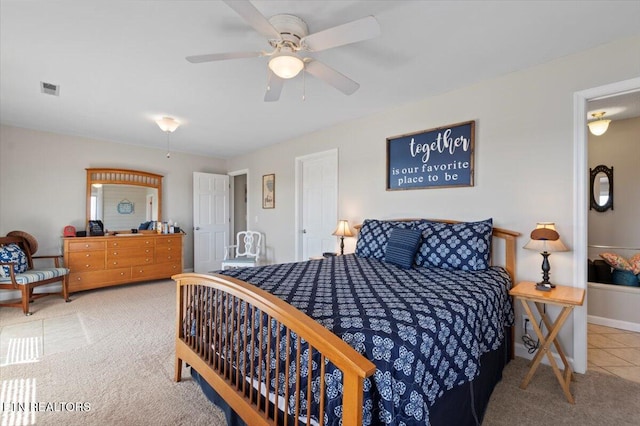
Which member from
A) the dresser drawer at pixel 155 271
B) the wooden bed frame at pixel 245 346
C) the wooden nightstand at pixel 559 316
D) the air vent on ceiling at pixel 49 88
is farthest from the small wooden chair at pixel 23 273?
the wooden nightstand at pixel 559 316

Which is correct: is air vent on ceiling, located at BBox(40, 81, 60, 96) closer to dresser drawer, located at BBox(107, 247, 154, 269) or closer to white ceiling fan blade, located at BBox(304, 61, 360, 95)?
dresser drawer, located at BBox(107, 247, 154, 269)

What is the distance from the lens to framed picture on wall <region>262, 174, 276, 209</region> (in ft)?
17.0

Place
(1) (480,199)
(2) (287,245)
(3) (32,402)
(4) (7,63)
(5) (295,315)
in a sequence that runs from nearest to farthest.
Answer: (5) (295,315) → (3) (32,402) → (4) (7,63) → (1) (480,199) → (2) (287,245)

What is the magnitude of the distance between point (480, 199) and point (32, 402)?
372 centimetres

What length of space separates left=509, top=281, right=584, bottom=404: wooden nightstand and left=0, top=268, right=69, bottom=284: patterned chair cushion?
5.03 meters

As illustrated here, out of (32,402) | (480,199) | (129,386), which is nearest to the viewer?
(32,402)

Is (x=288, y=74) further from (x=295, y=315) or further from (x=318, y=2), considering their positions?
(x=295, y=315)

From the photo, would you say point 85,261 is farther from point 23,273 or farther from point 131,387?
point 131,387

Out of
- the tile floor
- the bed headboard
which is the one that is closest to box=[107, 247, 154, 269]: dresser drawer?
the bed headboard

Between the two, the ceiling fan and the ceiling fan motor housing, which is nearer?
the ceiling fan

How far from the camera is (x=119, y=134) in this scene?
455 cm

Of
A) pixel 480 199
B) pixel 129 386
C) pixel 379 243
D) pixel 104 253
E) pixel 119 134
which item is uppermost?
pixel 119 134

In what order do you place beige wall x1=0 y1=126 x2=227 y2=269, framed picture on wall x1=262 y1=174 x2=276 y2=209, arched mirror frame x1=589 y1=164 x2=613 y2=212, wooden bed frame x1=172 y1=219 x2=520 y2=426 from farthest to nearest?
framed picture on wall x1=262 y1=174 x2=276 y2=209 < beige wall x1=0 y1=126 x2=227 y2=269 < arched mirror frame x1=589 y1=164 x2=613 y2=212 < wooden bed frame x1=172 y1=219 x2=520 y2=426

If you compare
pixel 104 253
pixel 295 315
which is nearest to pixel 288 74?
pixel 295 315
